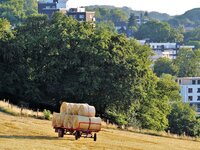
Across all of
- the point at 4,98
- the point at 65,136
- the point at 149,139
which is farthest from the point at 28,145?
the point at 4,98

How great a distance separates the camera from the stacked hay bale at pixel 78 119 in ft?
180

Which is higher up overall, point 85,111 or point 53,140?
point 85,111

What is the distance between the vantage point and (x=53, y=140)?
176 ft

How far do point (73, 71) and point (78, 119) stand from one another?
37597 mm

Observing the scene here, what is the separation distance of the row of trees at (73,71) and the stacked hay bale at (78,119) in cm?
3211

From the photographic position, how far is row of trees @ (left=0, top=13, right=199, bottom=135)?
296ft

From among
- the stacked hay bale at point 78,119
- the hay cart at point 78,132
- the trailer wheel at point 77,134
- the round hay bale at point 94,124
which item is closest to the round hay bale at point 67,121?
the stacked hay bale at point 78,119

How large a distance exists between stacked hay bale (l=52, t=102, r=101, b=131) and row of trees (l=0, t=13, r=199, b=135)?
32.1m

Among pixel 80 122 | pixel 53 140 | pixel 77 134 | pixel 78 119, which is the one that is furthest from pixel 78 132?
pixel 53 140

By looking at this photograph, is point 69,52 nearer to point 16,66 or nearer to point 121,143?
point 16,66

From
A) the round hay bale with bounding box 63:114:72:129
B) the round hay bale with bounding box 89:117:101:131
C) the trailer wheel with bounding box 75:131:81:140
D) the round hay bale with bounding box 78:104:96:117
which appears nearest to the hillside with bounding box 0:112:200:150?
the trailer wheel with bounding box 75:131:81:140

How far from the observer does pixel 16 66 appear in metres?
94.2

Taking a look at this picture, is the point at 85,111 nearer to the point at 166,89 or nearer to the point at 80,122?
the point at 80,122

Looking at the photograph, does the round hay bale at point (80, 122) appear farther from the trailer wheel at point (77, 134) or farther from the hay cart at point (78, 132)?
the trailer wheel at point (77, 134)
